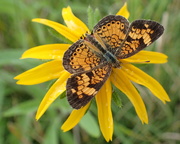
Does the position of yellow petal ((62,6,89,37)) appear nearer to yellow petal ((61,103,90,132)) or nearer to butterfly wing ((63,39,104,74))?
butterfly wing ((63,39,104,74))

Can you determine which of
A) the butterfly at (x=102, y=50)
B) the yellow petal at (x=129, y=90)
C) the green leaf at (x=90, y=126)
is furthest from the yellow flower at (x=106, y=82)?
the green leaf at (x=90, y=126)

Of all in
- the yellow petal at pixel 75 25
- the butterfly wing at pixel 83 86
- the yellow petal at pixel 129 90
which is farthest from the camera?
the yellow petal at pixel 75 25

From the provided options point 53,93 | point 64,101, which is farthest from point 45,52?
point 64,101

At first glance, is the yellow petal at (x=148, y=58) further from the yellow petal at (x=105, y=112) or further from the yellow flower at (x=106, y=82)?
the yellow petal at (x=105, y=112)

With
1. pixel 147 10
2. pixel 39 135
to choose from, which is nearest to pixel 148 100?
pixel 147 10

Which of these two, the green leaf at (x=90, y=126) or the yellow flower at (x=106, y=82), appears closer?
the yellow flower at (x=106, y=82)

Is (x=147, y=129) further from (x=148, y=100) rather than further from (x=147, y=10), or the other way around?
(x=147, y=10)

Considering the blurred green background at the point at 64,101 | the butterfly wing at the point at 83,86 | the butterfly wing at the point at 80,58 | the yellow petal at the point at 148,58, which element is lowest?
the blurred green background at the point at 64,101
